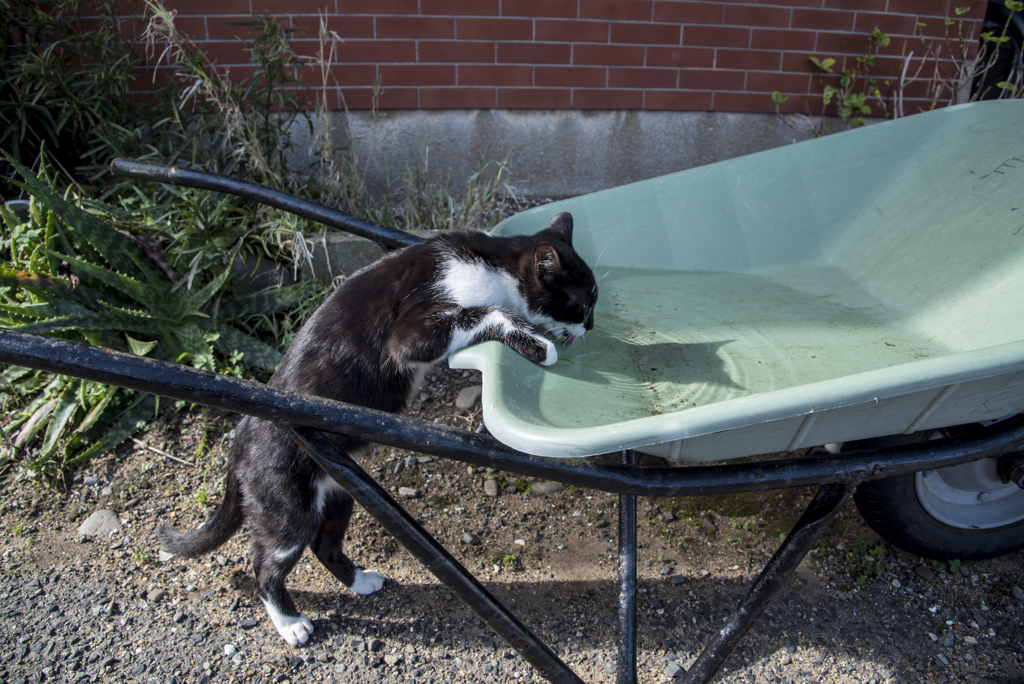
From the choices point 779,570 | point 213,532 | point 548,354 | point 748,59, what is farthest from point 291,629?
point 748,59

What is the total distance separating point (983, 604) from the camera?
6.28 ft

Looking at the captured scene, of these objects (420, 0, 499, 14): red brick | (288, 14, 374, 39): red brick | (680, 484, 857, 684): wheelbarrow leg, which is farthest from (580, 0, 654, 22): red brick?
(680, 484, 857, 684): wheelbarrow leg

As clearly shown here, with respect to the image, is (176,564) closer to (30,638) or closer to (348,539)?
(30,638)

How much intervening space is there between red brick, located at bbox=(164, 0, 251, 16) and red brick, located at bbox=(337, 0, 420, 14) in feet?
1.68

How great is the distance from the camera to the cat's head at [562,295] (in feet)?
5.79

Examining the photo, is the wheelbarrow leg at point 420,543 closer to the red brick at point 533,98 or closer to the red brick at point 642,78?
the red brick at point 533,98

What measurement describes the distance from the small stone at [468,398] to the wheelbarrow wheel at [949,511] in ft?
4.81

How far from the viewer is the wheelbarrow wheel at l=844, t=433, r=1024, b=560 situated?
1.86 metres

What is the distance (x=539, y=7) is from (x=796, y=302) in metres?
2.35

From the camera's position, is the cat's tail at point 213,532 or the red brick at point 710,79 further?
the red brick at point 710,79

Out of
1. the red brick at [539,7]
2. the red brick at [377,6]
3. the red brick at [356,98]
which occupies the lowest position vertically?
the red brick at [356,98]

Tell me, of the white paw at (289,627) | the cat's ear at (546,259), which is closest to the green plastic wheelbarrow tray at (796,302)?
the cat's ear at (546,259)

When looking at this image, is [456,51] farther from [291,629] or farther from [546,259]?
[291,629]

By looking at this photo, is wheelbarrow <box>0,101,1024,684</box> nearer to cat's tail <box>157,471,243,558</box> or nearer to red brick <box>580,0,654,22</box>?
cat's tail <box>157,471,243,558</box>
